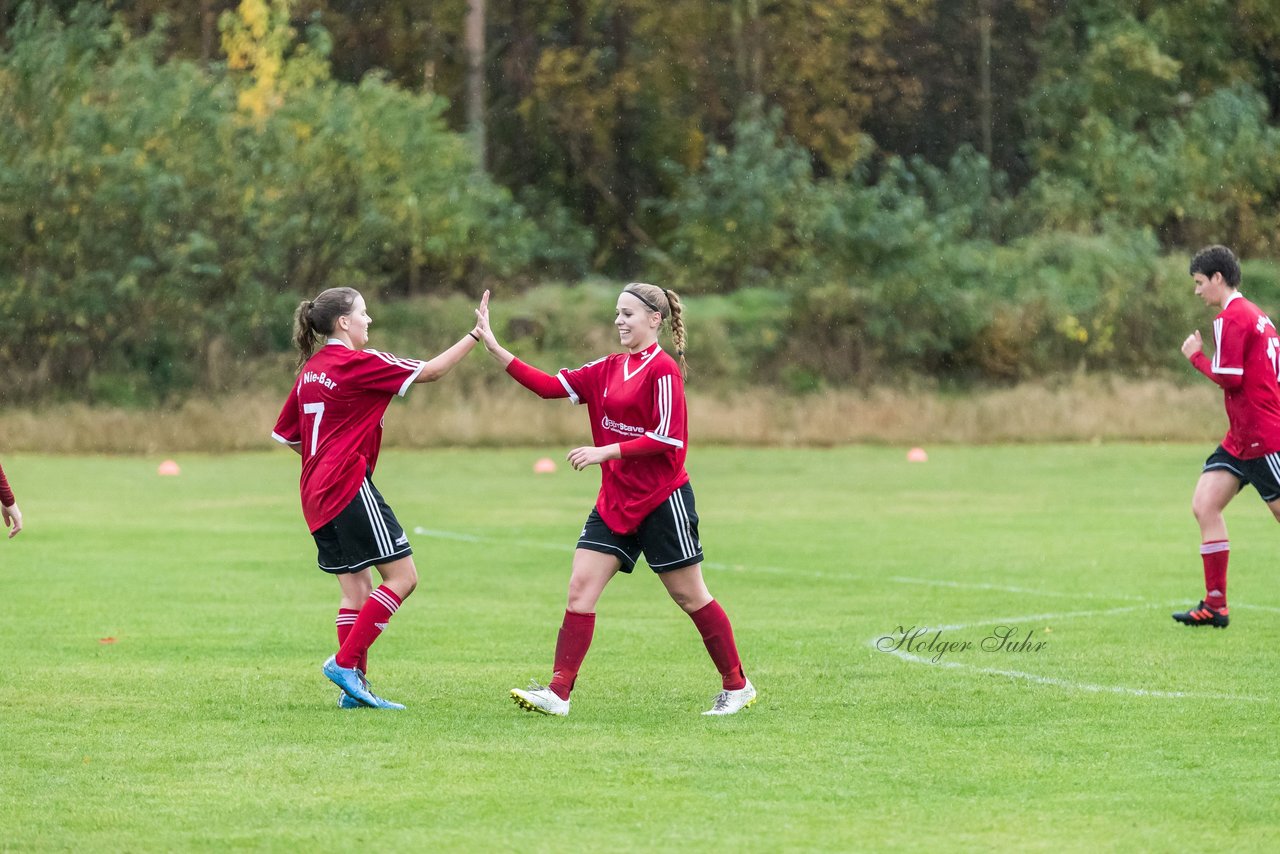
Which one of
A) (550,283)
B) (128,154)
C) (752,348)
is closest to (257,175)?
(128,154)

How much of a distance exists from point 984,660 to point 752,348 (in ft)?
94.1

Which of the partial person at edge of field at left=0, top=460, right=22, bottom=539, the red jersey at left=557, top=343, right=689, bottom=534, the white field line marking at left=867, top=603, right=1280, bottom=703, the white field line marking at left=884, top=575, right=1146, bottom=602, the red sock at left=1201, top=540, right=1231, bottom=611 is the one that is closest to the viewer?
the red jersey at left=557, top=343, right=689, bottom=534

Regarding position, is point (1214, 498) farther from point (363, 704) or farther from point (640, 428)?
point (363, 704)

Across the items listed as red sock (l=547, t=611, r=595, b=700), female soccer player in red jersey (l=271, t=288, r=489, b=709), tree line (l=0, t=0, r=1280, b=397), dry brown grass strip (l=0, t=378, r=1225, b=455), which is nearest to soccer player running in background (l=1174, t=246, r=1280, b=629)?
red sock (l=547, t=611, r=595, b=700)

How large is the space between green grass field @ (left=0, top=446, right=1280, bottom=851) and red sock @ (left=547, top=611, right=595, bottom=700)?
0.17 metres

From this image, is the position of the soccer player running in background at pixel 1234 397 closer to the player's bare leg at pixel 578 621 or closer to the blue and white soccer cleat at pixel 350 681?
the player's bare leg at pixel 578 621

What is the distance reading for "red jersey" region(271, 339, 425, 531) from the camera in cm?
783

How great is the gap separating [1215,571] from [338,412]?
520 centimetres

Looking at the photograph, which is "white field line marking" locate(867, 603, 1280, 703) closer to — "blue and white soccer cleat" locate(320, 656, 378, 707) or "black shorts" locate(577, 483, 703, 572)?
"black shorts" locate(577, 483, 703, 572)

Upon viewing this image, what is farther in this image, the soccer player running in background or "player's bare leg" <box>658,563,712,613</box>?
the soccer player running in background

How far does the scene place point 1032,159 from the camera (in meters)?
Answer: 47.3

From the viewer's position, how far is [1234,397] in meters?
10.4

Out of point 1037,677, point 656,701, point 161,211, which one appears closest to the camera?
point 656,701

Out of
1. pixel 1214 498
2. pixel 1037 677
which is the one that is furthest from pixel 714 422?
Result: pixel 1037 677
